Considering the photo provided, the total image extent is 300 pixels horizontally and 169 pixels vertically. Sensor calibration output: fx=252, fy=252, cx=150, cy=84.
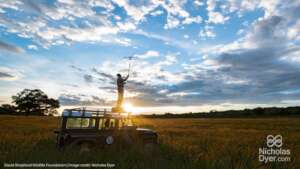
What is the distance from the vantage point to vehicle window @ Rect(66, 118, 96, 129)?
11.7 m

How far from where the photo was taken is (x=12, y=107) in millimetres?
98250

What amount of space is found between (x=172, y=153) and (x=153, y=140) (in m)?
2.08

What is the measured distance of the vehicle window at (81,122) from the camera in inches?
461

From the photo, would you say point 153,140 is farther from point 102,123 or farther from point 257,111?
point 257,111

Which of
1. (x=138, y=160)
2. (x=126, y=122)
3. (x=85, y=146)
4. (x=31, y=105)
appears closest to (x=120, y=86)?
(x=126, y=122)

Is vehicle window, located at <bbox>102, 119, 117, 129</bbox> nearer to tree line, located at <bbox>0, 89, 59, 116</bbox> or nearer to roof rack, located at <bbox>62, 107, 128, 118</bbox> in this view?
roof rack, located at <bbox>62, 107, 128, 118</bbox>

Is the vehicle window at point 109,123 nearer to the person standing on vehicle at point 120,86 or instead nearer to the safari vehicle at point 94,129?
the safari vehicle at point 94,129

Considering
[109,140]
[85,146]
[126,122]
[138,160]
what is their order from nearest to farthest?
[138,160] → [85,146] → [109,140] → [126,122]

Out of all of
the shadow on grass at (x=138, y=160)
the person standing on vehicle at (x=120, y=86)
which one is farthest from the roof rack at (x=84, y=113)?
the person standing on vehicle at (x=120, y=86)

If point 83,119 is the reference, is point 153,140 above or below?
below

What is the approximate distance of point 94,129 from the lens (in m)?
11.8

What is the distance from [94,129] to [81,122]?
0.70m

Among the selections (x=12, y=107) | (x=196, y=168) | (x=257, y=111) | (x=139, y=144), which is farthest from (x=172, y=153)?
(x=12, y=107)

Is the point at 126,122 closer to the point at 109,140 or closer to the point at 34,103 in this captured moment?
the point at 109,140
